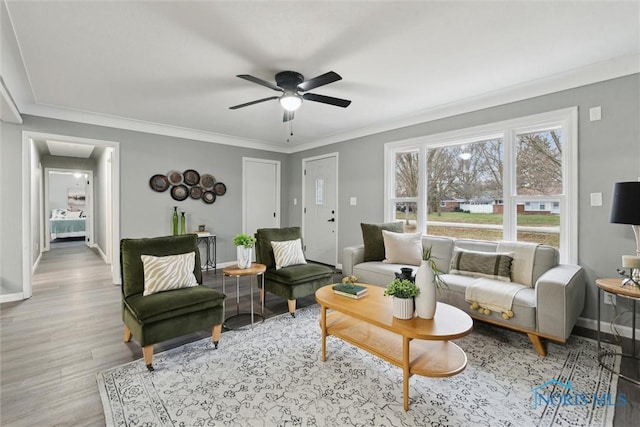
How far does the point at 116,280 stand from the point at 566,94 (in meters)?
6.25

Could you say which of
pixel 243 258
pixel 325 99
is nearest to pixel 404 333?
pixel 243 258

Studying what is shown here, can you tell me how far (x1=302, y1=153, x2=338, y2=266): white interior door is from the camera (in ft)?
17.9

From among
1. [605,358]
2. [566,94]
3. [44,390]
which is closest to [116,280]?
[44,390]

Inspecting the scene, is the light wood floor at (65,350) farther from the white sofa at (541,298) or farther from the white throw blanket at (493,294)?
the white throw blanket at (493,294)

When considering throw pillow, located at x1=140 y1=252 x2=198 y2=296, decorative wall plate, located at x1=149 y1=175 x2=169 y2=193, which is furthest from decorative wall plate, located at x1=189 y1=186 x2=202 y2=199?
throw pillow, located at x1=140 y1=252 x2=198 y2=296

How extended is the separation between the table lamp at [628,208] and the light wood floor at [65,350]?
761 mm

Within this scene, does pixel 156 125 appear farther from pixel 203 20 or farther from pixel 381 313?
pixel 381 313

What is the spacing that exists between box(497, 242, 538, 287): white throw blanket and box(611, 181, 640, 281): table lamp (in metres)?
0.65

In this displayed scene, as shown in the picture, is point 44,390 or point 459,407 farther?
point 44,390

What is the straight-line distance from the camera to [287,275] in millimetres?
3160

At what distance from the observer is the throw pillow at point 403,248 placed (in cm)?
358

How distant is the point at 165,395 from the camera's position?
1.85 meters

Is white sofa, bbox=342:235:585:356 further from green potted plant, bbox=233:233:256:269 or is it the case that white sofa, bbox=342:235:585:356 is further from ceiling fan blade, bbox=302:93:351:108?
ceiling fan blade, bbox=302:93:351:108

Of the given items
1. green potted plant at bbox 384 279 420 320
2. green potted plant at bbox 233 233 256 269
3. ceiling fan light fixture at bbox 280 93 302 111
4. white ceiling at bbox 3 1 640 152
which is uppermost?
white ceiling at bbox 3 1 640 152
